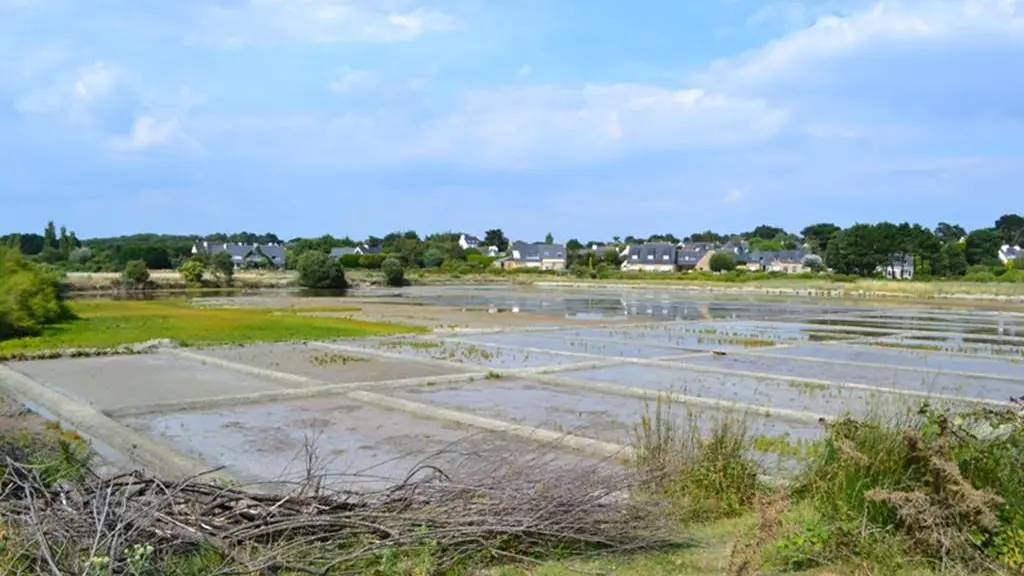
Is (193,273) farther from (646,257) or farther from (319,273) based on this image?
(646,257)

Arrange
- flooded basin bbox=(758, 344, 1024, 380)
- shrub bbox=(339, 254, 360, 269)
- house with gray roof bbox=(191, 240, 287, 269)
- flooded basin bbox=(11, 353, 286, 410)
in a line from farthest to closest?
house with gray roof bbox=(191, 240, 287, 269) < shrub bbox=(339, 254, 360, 269) < flooded basin bbox=(758, 344, 1024, 380) < flooded basin bbox=(11, 353, 286, 410)

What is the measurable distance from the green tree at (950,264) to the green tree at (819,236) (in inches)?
1661

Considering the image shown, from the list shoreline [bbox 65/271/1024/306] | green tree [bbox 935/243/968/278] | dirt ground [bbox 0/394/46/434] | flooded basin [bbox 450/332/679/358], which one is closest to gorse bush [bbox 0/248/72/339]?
flooded basin [bbox 450/332/679/358]

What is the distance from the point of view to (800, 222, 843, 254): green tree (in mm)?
151400

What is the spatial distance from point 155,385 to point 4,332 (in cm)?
1311

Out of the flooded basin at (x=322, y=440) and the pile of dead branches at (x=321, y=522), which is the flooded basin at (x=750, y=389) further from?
the pile of dead branches at (x=321, y=522)

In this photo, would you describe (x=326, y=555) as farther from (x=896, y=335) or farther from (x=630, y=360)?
(x=896, y=335)

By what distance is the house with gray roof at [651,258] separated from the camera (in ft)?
426

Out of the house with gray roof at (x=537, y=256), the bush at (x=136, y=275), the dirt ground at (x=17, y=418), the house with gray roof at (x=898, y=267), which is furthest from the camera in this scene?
the house with gray roof at (x=537, y=256)

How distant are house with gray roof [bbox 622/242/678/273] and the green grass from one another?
9960cm

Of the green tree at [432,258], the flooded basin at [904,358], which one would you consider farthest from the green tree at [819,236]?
the flooded basin at [904,358]

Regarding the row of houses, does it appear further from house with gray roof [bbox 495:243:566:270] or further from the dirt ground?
the dirt ground

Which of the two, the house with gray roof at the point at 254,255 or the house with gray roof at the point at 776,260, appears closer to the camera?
the house with gray roof at the point at 254,255

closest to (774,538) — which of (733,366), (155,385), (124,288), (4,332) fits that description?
(155,385)
